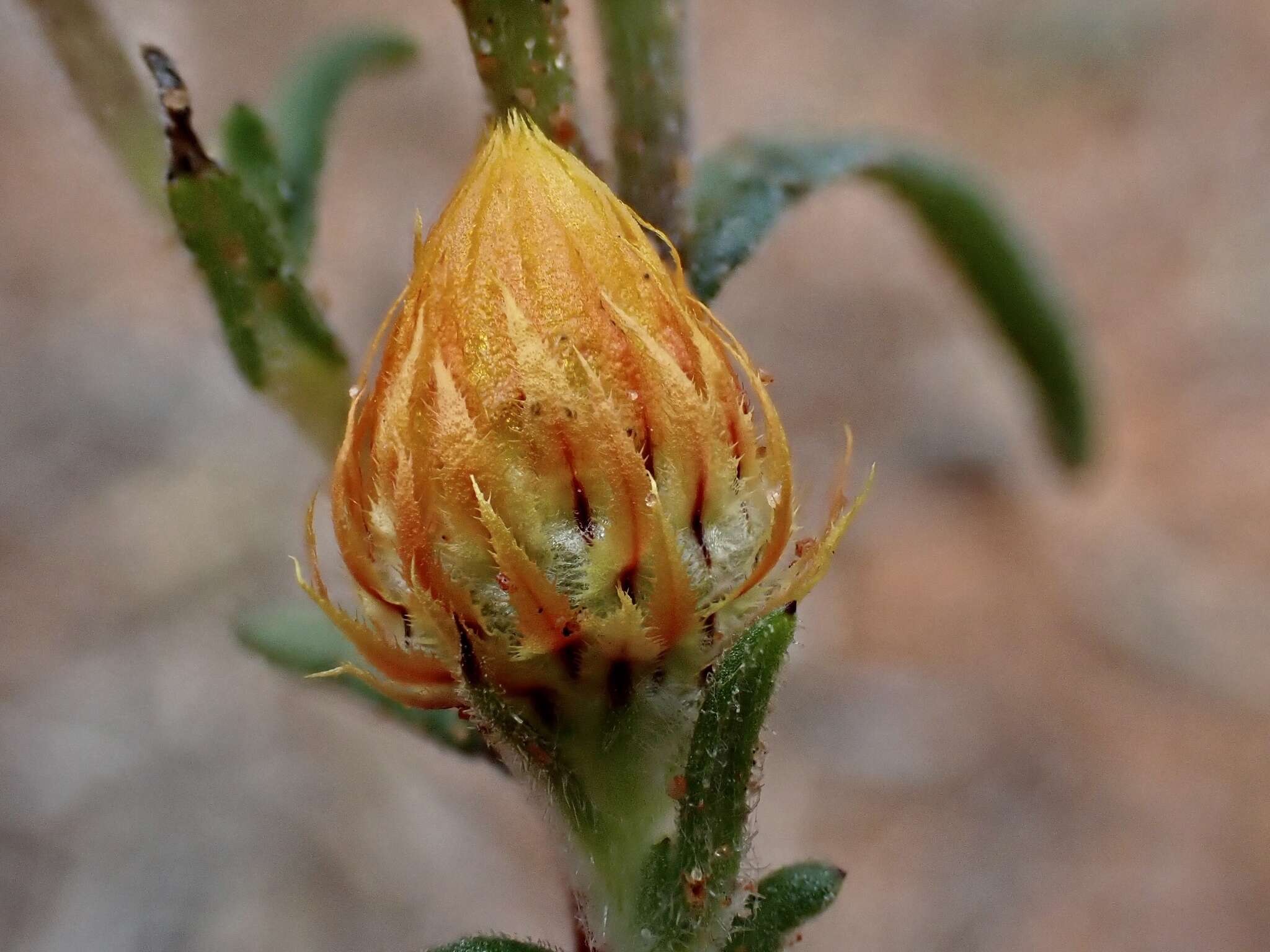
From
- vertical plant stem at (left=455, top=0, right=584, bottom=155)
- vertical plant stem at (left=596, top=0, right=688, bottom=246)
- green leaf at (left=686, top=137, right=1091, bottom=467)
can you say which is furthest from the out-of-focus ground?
vertical plant stem at (left=455, top=0, right=584, bottom=155)

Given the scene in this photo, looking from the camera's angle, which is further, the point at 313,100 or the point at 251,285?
the point at 313,100

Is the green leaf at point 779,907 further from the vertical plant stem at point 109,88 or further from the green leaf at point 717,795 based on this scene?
the vertical plant stem at point 109,88

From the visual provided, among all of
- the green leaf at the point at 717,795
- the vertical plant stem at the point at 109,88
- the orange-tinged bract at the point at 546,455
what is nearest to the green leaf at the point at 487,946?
the green leaf at the point at 717,795

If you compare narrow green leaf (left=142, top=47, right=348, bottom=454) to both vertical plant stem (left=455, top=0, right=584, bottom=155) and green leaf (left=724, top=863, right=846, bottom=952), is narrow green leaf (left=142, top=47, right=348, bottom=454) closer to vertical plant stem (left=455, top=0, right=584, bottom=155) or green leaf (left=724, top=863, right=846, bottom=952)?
vertical plant stem (left=455, top=0, right=584, bottom=155)

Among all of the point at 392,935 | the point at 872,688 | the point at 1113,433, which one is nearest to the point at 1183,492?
the point at 1113,433

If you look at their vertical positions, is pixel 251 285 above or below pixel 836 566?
below

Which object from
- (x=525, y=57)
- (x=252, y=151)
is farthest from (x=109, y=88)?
(x=525, y=57)

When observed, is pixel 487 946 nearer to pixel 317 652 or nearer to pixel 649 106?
pixel 317 652
